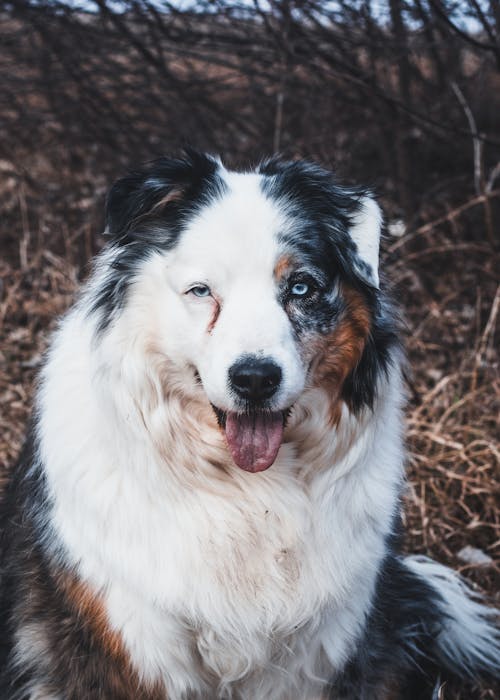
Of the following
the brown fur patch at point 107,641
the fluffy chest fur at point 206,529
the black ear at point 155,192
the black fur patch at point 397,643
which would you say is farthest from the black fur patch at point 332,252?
the brown fur patch at point 107,641

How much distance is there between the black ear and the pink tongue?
0.67 metres

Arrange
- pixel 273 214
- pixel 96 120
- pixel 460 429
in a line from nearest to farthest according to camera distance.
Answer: pixel 273 214 < pixel 460 429 < pixel 96 120

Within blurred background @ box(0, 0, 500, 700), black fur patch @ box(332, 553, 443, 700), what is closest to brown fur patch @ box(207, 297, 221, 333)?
black fur patch @ box(332, 553, 443, 700)

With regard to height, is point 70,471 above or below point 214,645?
above

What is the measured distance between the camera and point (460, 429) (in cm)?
452

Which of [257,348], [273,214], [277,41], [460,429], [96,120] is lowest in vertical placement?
[460,429]

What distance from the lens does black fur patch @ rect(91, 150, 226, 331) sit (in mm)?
2666

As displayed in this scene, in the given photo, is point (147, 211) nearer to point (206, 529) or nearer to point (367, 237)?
point (367, 237)

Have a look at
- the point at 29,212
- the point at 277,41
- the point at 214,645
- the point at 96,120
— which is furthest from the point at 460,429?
the point at 29,212

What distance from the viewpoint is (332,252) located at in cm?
269

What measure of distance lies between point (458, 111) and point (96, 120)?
278 centimetres

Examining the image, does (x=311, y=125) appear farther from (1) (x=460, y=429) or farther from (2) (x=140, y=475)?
(2) (x=140, y=475)

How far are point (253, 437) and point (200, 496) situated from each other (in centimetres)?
28

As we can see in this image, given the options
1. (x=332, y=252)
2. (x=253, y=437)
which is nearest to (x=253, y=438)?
(x=253, y=437)
